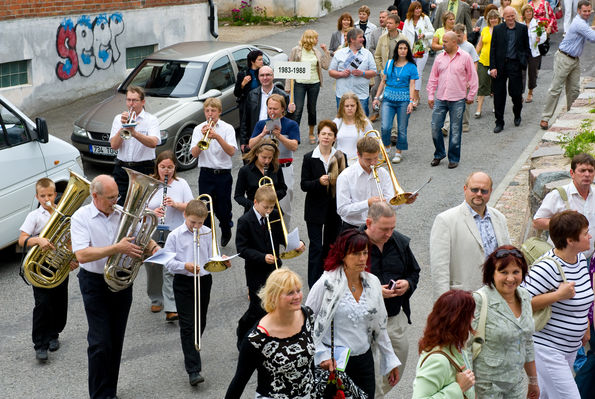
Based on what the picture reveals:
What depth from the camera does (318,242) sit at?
29.4 ft

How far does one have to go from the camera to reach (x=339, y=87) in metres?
13.8

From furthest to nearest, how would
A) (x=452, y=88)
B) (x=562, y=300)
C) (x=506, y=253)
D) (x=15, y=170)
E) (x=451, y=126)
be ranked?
(x=451, y=126), (x=452, y=88), (x=15, y=170), (x=562, y=300), (x=506, y=253)

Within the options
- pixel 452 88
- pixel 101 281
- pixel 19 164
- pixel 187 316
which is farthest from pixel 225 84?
pixel 101 281

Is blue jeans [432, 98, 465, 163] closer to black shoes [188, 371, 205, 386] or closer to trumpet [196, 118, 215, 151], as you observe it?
trumpet [196, 118, 215, 151]

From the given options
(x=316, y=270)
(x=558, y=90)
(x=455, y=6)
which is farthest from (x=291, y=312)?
(x=455, y=6)

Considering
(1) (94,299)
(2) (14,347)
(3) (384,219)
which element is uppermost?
(3) (384,219)

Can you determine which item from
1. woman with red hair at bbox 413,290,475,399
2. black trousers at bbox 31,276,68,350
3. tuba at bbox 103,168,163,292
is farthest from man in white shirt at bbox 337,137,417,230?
woman with red hair at bbox 413,290,475,399

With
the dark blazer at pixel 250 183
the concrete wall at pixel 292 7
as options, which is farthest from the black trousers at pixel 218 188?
the concrete wall at pixel 292 7

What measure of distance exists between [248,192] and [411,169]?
4.68m

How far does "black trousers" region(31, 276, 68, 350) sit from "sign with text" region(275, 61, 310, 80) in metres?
5.87

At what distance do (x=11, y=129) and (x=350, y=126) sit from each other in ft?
13.0

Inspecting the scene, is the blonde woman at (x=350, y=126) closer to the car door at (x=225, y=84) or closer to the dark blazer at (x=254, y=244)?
the dark blazer at (x=254, y=244)

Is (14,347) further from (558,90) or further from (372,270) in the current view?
(558,90)

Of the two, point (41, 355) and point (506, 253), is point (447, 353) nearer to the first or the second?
point (506, 253)
